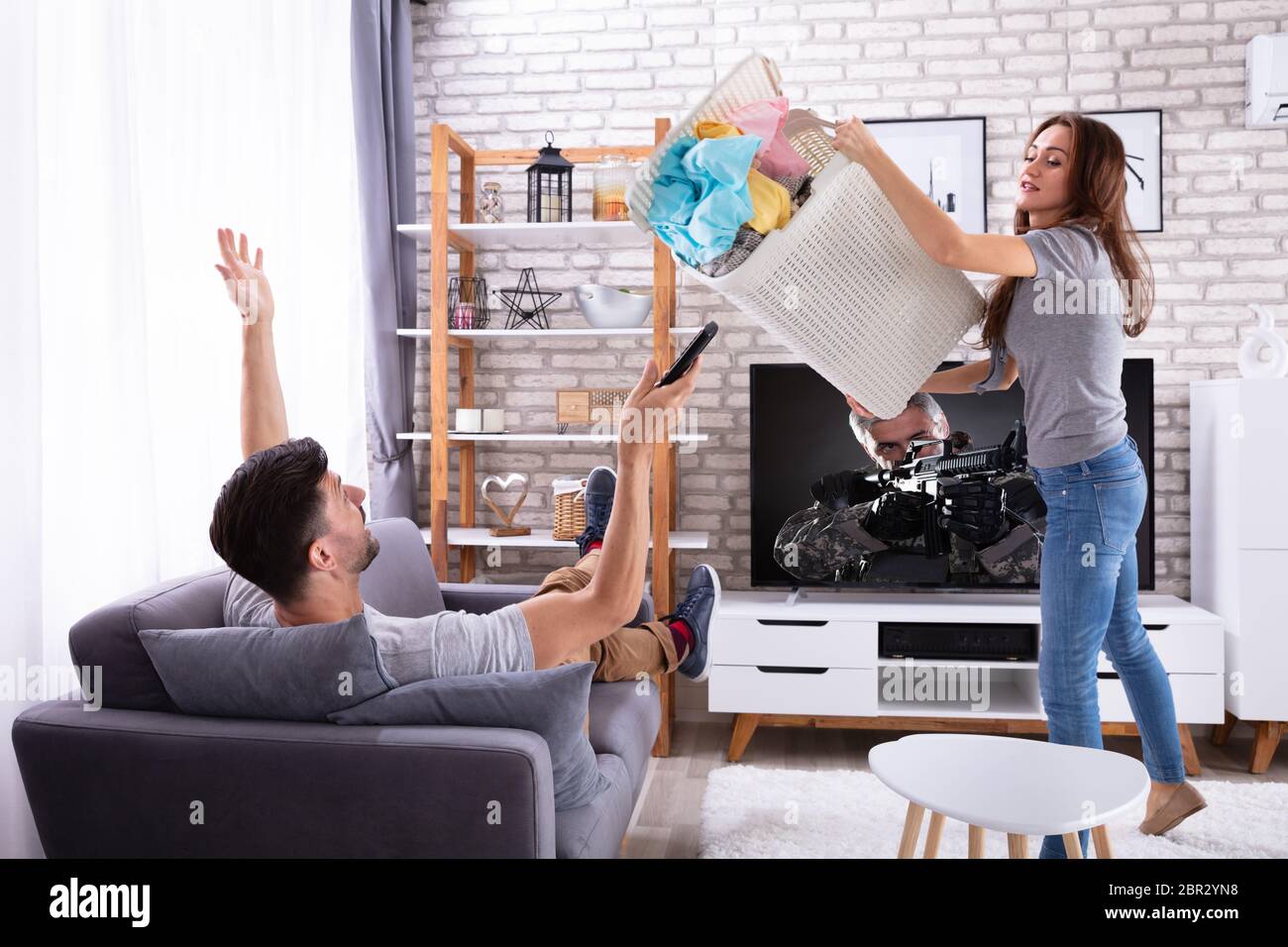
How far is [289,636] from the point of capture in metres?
1.55

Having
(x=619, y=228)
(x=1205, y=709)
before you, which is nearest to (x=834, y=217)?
(x=619, y=228)

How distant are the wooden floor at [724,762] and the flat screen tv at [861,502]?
0.55 m

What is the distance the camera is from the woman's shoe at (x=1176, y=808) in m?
2.19

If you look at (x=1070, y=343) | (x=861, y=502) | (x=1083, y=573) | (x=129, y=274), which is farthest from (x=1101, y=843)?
(x=129, y=274)

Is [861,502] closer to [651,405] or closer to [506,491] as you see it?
[506,491]

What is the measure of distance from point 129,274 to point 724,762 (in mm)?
2231

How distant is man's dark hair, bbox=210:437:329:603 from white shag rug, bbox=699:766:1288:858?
1.37m

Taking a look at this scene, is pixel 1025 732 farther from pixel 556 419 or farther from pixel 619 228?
pixel 619 228

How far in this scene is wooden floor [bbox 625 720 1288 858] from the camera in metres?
2.59

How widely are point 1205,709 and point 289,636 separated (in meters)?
2.77

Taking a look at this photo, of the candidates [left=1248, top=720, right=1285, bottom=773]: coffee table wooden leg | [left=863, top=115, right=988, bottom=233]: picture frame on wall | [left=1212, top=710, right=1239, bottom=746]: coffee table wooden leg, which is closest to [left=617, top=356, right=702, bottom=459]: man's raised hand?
[left=863, top=115, right=988, bottom=233]: picture frame on wall

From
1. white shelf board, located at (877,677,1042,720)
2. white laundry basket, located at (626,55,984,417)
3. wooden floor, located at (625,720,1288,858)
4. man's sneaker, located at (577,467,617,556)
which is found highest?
white laundry basket, located at (626,55,984,417)

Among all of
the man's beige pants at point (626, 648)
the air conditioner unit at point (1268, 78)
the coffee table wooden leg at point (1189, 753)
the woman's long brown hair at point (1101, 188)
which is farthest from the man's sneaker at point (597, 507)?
the air conditioner unit at point (1268, 78)

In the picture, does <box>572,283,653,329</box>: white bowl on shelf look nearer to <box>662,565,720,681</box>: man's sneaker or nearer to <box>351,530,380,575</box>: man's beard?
<box>662,565,720,681</box>: man's sneaker
